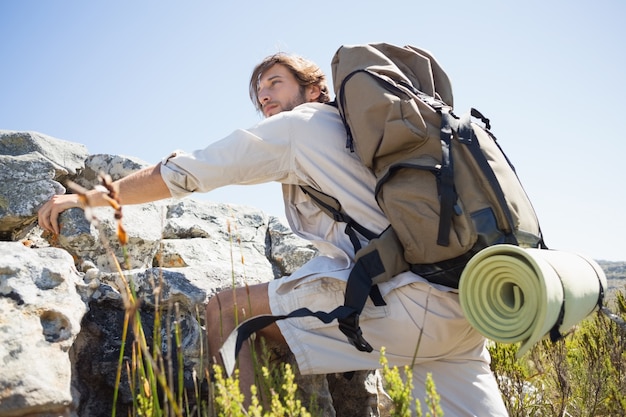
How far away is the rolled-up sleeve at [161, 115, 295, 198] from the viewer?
3.00 m

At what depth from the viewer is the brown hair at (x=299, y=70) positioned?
408 centimetres

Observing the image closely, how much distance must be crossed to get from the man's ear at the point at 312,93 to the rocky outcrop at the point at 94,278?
1.35 m

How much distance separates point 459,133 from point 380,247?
2.30ft

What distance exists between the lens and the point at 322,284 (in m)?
2.85

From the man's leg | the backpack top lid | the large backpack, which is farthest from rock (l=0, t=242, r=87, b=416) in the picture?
the backpack top lid

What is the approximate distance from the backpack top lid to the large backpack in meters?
0.06

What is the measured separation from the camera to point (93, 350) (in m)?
3.02

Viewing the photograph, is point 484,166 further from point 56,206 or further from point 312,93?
point 56,206

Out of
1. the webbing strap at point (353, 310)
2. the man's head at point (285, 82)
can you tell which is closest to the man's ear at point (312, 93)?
the man's head at point (285, 82)

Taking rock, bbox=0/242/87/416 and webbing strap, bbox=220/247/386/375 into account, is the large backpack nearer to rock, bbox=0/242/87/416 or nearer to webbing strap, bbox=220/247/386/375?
webbing strap, bbox=220/247/386/375

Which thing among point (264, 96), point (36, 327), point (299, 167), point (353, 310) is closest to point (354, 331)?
point (353, 310)

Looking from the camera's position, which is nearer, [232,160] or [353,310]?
[353,310]

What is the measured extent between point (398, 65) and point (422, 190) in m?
1.01

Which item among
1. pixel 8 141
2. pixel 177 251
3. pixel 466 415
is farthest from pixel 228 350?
pixel 8 141
